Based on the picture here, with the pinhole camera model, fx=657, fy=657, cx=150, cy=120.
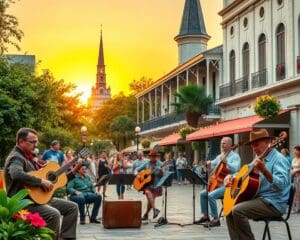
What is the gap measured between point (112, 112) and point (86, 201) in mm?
87819

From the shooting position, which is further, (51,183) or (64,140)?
(64,140)

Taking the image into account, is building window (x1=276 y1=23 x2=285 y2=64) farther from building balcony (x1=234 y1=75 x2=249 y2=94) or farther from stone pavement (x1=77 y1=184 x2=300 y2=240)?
stone pavement (x1=77 y1=184 x2=300 y2=240)

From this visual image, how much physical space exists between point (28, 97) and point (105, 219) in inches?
632

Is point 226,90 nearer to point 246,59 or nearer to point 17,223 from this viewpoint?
point 246,59

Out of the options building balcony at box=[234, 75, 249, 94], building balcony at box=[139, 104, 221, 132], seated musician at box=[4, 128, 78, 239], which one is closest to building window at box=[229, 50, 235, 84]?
building balcony at box=[234, 75, 249, 94]

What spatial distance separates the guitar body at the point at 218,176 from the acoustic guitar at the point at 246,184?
147 inches

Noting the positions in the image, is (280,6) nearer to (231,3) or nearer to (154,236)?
(231,3)

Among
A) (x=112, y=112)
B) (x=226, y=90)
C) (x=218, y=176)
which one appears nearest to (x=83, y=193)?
(x=218, y=176)

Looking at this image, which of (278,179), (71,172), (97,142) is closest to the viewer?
(278,179)

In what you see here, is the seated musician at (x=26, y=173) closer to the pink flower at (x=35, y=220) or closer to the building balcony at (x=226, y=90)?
the pink flower at (x=35, y=220)

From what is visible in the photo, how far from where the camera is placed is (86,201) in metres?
15.0

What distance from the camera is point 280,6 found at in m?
31.5

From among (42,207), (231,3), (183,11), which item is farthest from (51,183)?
(183,11)

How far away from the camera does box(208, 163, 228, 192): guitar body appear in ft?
42.9
